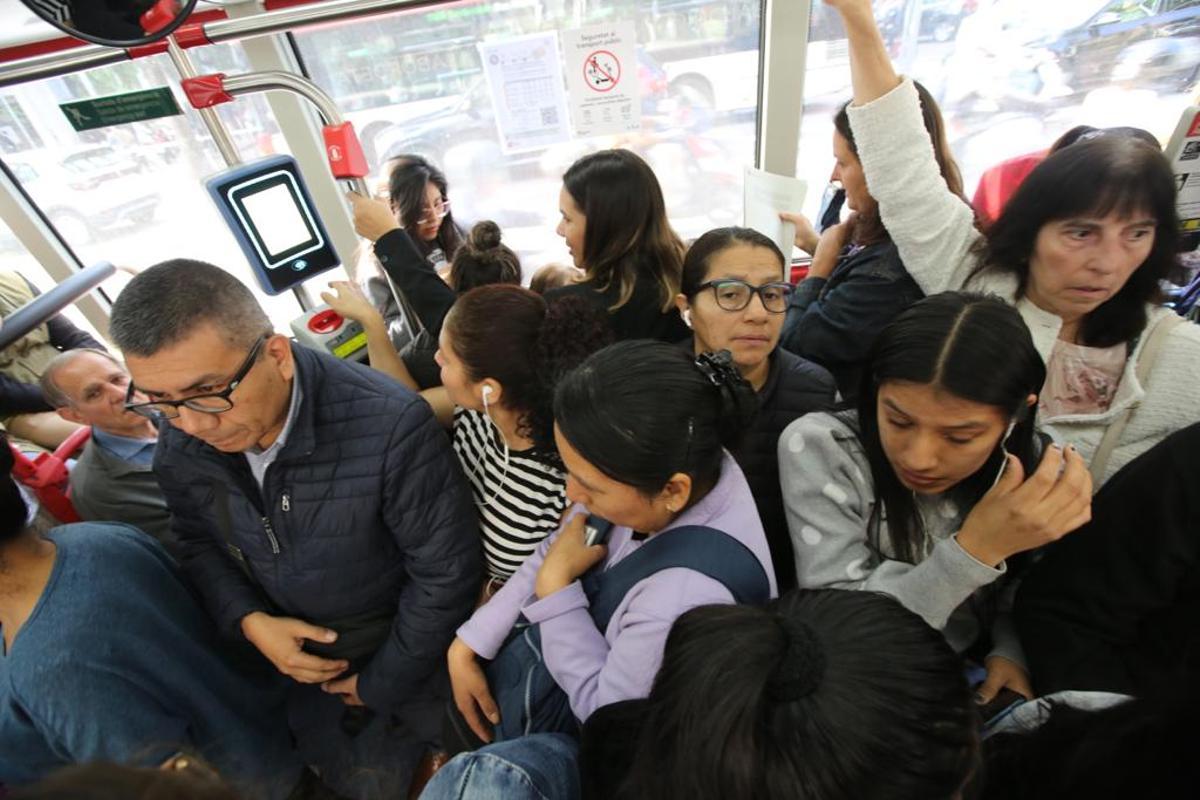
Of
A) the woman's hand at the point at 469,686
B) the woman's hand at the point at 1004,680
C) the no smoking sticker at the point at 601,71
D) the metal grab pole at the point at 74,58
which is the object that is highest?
the metal grab pole at the point at 74,58

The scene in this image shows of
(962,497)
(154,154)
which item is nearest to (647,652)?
(962,497)

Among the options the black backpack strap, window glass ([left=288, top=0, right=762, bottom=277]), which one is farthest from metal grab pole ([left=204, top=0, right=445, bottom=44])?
the black backpack strap

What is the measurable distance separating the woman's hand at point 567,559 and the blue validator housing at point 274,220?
1059 millimetres

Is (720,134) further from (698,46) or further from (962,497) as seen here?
(962,497)

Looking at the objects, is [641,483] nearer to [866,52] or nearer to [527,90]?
[866,52]

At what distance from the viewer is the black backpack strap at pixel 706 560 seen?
900mm

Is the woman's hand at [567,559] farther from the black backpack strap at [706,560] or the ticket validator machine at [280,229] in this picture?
the ticket validator machine at [280,229]

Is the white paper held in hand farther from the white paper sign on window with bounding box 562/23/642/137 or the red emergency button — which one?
the red emergency button

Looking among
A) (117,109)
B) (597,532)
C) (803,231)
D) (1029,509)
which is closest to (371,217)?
(117,109)

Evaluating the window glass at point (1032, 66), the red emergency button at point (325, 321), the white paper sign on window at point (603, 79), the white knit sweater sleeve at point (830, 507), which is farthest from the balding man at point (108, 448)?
the window glass at point (1032, 66)

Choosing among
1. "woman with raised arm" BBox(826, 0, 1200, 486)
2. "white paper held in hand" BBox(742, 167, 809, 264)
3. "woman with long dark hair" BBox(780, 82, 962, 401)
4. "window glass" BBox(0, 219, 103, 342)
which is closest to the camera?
"woman with raised arm" BBox(826, 0, 1200, 486)

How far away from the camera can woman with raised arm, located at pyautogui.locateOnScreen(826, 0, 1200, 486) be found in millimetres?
1177

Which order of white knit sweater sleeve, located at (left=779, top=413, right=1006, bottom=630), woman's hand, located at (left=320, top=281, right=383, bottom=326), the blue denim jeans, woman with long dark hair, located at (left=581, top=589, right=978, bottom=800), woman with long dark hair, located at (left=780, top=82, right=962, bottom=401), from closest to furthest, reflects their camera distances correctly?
woman with long dark hair, located at (left=581, top=589, right=978, bottom=800) → the blue denim jeans → white knit sweater sleeve, located at (left=779, top=413, right=1006, bottom=630) → woman with long dark hair, located at (left=780, top=82, right=962, bottom=401) → woman's hand, located at (left=320, top=281, right=383, bottom=326)

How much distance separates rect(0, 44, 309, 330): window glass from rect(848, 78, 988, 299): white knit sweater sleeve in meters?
2.52
